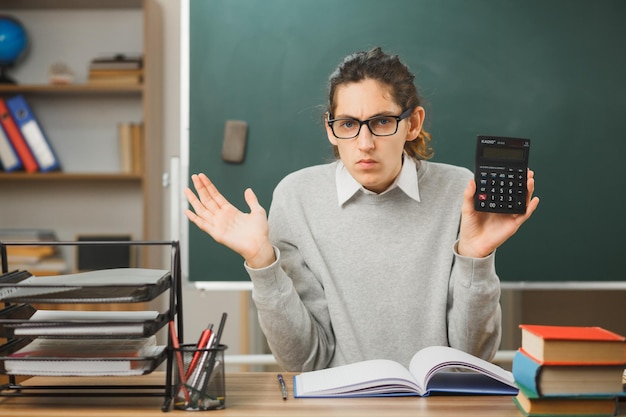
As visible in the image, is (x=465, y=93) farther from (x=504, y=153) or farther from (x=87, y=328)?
(x=87, y=328)

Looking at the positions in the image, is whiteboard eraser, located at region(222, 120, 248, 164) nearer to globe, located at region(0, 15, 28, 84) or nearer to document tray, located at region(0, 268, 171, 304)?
globe, located at region(0, 15, 28, 84)

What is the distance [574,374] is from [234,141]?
1.81 meters

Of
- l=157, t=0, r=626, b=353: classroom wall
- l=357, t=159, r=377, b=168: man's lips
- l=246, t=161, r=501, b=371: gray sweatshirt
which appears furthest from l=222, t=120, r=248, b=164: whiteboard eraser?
l=357, t=159, r=377, b=168: man's lips

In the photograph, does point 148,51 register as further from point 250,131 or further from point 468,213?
point 468,213

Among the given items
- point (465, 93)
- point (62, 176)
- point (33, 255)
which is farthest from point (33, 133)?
point (465, 93)

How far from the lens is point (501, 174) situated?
4.17ft

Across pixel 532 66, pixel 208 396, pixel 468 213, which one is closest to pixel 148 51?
pixel 532 66

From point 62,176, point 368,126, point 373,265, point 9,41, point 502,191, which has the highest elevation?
point 9,41

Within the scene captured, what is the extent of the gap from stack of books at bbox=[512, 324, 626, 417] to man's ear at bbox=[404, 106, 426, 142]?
→ 80 centimetres

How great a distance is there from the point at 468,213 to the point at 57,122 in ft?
8.19

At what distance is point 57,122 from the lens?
3275 mm

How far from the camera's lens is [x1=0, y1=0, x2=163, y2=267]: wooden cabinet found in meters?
3.23

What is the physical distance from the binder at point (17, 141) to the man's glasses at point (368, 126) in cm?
202

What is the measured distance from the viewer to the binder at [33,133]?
3.07m
